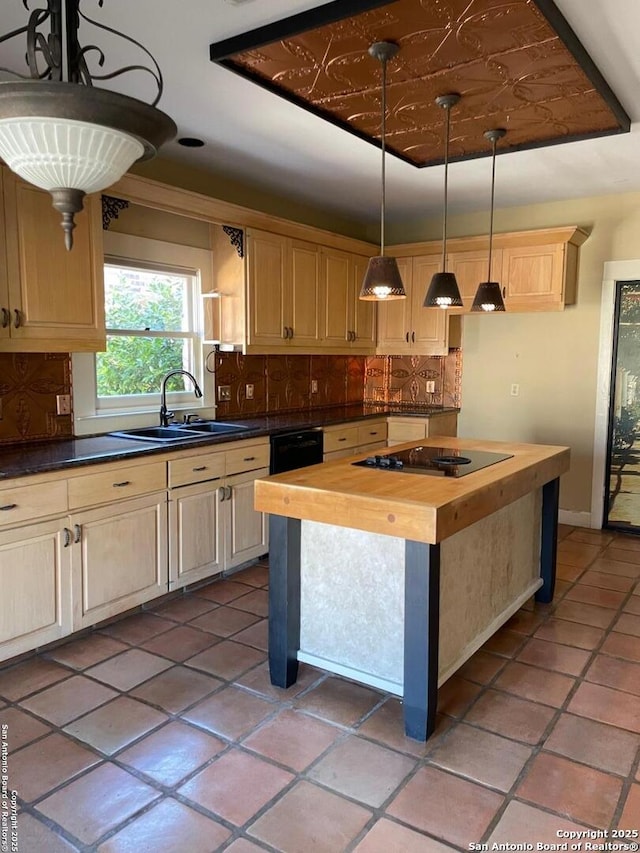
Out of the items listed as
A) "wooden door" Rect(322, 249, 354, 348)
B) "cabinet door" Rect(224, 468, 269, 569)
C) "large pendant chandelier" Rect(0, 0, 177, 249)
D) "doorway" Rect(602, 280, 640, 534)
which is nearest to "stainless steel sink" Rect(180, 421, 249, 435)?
"cabinet door" Rect(224, 468, 269, 569)

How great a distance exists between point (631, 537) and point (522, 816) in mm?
3461

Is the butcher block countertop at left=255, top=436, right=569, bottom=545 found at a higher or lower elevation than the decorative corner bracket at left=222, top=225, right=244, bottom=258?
lower

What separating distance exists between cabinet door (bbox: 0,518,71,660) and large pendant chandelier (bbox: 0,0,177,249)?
70.7 inches

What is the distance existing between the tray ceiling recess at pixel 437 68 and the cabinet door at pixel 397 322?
1.97 meters

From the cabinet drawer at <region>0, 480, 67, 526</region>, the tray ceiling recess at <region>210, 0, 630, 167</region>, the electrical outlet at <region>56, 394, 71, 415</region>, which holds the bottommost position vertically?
the cabinet drawer at <region>0, 480, 67, 526</region>

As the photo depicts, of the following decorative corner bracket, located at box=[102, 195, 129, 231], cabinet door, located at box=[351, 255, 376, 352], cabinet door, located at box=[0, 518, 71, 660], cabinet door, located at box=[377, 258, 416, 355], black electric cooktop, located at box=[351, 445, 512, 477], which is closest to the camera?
cabinet door, located at box=[0, 518, 71, 660]

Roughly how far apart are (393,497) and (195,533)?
166 centimetres

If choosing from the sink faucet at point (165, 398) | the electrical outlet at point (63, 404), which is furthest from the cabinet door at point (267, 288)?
the electrical outlet at point (63, 404)

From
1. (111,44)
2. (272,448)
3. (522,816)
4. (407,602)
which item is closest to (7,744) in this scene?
(407,602)

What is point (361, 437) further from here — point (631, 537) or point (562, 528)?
point (631, 537)

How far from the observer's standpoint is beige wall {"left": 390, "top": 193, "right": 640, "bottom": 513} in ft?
15.6

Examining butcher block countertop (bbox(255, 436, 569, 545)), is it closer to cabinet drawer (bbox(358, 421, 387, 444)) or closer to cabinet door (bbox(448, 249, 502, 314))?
cabinet drawer (bbox(358, 421, 387, 444))

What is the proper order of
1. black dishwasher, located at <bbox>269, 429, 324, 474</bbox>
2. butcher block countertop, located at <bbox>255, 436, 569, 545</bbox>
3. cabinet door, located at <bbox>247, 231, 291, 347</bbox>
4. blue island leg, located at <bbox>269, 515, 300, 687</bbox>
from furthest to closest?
cabinet door, located at <bbox>247, 231, 291, 347</bbox>, black dishwasher, located at <bbox>269, 429, 324, 474</bbox>, blue island leg, located at <bbox>269, 515, 300, 687</bbox>, butcher block countertop, located at <bbox>255, 436, 569, 545</bbox>

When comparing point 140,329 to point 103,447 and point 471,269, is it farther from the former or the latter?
point 471,269
